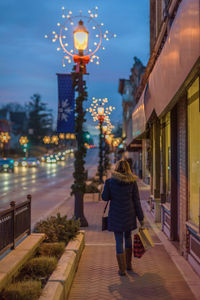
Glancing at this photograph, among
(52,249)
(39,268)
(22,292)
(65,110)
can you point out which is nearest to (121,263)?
(52,249)

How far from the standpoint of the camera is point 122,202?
6.89m

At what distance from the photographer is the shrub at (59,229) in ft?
26.5

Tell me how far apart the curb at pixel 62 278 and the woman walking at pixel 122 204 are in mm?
842

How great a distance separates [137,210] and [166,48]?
9.02 ft

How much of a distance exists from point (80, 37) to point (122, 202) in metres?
6.62

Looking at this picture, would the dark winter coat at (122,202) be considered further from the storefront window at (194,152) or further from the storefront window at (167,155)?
the storefront window at (167,155)

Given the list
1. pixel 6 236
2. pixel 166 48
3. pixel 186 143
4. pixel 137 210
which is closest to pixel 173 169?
pixel 186 143

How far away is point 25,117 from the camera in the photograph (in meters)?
142

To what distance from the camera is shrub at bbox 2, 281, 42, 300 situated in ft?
15.7

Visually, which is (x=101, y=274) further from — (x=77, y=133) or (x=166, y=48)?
(x=77, y=133)

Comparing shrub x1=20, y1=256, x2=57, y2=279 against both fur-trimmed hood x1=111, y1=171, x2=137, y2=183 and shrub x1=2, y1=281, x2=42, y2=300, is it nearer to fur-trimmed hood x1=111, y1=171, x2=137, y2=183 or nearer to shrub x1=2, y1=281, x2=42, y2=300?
shrub x1=2, y1=281, x2=42, y2=300

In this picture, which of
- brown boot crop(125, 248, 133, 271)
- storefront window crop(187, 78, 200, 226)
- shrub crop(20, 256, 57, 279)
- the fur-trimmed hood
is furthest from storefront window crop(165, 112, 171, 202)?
shrub crop(20, 256, 57, 279)

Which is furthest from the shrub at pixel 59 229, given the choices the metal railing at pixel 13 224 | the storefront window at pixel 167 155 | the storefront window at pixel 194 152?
the storefront window at pixel 167 155

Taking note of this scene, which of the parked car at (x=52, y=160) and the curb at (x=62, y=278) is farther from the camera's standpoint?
the parked car at (x=52, y=160)
